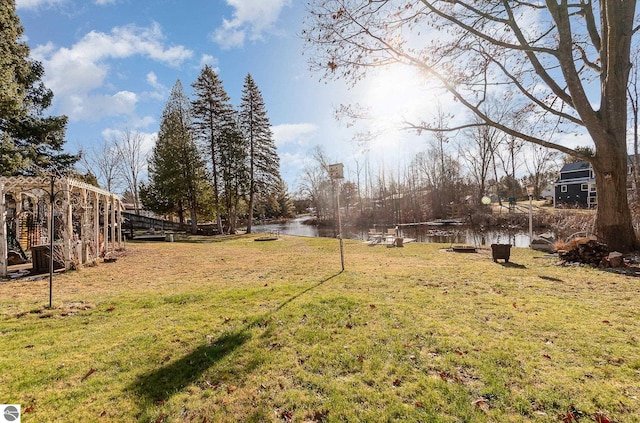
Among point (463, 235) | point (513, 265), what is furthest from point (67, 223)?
point (463, 235)

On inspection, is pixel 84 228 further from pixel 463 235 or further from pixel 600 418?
pixel 463 235

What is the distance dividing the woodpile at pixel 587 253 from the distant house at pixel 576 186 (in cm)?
3120

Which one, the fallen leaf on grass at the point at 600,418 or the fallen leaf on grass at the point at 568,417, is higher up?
the fallen leaf on grass at the point at 600,418

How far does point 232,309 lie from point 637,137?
76.2 ft

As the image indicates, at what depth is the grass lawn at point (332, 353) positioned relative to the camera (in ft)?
7.63

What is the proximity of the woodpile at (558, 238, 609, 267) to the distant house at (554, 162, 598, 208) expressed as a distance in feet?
102

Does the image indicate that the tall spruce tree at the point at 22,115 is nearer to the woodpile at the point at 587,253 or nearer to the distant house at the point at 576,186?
the woodpile at the point at 587,253

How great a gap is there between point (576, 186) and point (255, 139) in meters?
38.1

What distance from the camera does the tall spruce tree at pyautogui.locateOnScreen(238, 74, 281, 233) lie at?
26.0 m

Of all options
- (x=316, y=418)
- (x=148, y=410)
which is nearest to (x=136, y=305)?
(x=148, y=410)

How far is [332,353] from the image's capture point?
3.16m

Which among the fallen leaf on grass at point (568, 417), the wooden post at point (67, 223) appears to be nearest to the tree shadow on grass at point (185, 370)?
the fallen leaf on grass at point (568, 417)

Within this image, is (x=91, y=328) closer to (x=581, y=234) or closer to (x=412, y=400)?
(x=412, y=400)

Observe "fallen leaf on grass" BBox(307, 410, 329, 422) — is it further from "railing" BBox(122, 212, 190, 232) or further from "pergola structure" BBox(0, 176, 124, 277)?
"railing" BBox(122, 212, 190, 232)
